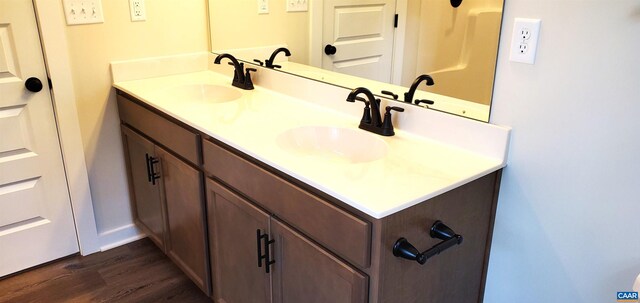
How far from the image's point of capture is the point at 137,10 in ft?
7.34

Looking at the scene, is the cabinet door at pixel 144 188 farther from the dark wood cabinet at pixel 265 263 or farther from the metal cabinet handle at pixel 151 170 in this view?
the dark wood cabinet at pixel 265 263

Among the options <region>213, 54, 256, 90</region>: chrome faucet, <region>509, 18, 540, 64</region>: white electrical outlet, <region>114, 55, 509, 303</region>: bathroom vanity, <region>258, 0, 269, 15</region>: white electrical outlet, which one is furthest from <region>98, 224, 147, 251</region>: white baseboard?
<region>509, 18, 540, 64</region>: white electrical outlet

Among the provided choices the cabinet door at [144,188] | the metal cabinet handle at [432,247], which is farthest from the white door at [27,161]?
the metal cabinet handle at [432,247]

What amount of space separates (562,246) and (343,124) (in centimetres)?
80

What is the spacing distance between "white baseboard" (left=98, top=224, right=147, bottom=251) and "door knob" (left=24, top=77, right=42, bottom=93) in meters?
0.81

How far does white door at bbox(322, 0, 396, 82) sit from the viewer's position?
166 cm

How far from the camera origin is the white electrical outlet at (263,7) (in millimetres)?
2238

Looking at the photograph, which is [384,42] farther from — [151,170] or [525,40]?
[151,170]

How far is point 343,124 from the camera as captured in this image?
5.54 feet

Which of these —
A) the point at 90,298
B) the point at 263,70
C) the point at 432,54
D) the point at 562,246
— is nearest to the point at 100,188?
the point at 90,298

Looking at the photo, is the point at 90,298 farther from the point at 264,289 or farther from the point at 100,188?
the point at 264,289

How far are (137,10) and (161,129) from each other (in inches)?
26.9

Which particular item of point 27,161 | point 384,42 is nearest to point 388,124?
point 384,42

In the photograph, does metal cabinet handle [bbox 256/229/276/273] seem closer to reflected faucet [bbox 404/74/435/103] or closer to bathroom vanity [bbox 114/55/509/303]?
bathroom vanity [bbox 114/55/509/303]
